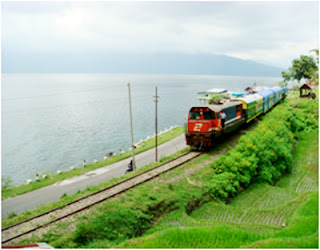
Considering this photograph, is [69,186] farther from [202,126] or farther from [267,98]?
[267,98]

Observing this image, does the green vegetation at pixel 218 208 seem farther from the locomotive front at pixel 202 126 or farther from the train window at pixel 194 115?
the train window at pixel 194 115

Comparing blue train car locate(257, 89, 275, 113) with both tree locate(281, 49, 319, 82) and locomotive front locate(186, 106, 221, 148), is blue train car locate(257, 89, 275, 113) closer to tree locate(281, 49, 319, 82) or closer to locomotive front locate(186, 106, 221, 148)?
locomotive front locate(186, 106, 221, 148)

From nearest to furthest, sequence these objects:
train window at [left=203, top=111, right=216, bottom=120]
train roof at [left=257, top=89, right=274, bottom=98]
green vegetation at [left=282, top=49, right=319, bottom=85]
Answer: train window at [left=203, top=111, right=216, bottom=120] < train roof at [left=257, top=89, right=274, bottom=98] < green vegetation at [left=282, top=49, right=319, bottom=85]

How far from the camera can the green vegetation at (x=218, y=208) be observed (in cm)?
1144

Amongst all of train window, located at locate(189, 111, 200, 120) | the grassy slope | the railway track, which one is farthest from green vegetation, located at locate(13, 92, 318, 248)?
train window, located at locate(189, 111, 200, 120)

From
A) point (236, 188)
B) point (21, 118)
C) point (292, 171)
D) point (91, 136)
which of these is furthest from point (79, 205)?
point (21, 118)

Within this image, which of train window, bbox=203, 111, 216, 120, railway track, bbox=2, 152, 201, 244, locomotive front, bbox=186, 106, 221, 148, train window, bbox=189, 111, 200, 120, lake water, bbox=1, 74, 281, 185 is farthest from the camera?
lake water, bbox=1, 74, 281, 185

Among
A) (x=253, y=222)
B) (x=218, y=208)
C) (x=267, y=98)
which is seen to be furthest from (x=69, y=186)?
(x=267, y=98)

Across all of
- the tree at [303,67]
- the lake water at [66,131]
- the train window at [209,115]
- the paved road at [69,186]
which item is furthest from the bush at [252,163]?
the tree at [303,67]

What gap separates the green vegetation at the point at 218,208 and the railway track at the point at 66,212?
22.8 inches

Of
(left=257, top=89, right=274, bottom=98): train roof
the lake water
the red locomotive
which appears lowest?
the lake water

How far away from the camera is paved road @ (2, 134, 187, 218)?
21689 mm

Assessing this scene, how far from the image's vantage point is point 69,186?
25922 millimetres

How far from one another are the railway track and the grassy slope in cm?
356
